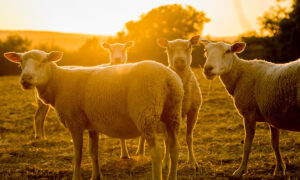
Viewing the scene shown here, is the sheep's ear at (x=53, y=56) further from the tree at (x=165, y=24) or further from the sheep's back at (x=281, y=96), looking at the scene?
the tree at (x=165, y=24)

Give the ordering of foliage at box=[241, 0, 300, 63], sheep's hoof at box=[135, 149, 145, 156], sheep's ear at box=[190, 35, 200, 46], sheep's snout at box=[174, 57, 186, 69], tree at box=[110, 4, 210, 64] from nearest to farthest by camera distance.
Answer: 1. sheep's snout at box=[174, 57, 186, 69]
2. sheep's ear at box=[190, 35, 200, 46]
3. sheep's hoof at box=[135, 149, 145, 156]
4. foliage at box=[241, 0, 300, 63]
5. tree at box=[110, 4, 210, 64]

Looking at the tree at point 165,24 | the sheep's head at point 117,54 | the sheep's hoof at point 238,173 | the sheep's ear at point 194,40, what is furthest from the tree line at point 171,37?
the sheep's hoof at point 238,173

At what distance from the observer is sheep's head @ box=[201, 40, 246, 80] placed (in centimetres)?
605

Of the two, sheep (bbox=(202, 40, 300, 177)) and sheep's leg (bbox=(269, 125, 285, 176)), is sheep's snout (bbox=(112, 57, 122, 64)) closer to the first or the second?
sheep (bbox=(202, 40, 300, 177))

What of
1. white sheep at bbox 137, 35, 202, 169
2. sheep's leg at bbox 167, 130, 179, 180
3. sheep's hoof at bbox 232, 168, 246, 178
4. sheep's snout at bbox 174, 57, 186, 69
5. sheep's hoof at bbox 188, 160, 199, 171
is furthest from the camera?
sheep's snout at bbox 174, 57, 186, 69

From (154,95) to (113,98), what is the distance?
0.67 metres

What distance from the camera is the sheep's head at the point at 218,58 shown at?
6.05 meters

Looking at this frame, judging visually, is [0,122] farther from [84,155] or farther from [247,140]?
[247,140]

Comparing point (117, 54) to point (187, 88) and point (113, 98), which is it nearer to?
point (187, 88)

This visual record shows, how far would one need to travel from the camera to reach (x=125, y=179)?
577 centimetres

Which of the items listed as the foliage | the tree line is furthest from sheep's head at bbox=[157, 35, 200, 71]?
the foliage

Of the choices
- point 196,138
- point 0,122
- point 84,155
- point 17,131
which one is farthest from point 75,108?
point 0,122

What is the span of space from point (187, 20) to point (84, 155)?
115ft

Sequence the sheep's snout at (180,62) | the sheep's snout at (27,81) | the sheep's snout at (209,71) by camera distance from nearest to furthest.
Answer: the sheep's snout at (27,81), the sheep's snout at (209,71), the sheep's snout at (180,62)
